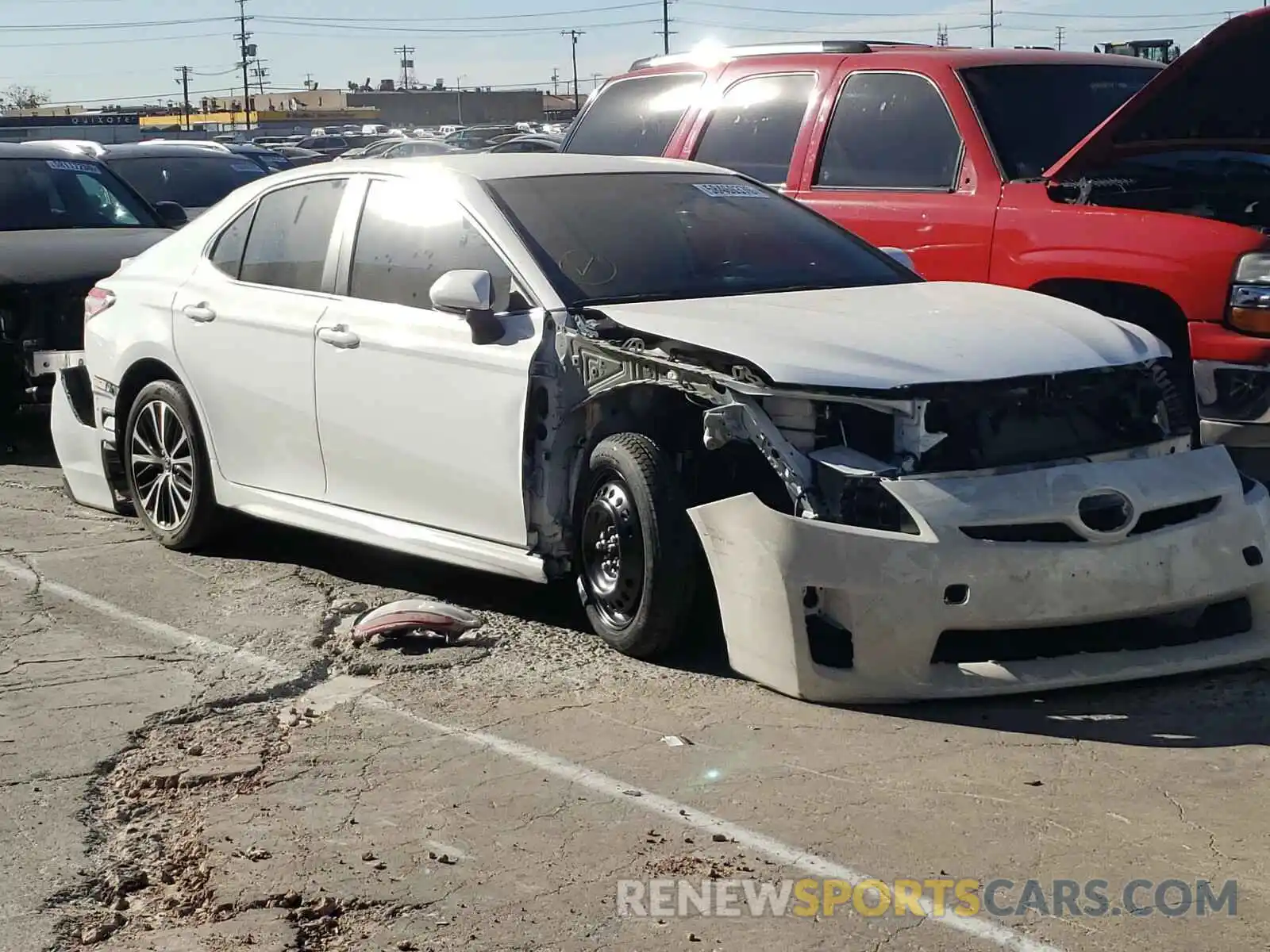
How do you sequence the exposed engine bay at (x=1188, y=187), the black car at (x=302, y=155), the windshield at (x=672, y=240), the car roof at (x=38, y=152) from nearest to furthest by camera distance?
the windshield at (x=672, y=240) → the exposed engine bay at (x=1188, y=187) → the car roof at (x=38, y=152) → the black car at (x=302, y=155)

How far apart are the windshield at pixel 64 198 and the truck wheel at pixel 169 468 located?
13.0ft

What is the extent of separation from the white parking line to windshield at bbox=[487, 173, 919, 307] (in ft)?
5.10

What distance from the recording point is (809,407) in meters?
5.06

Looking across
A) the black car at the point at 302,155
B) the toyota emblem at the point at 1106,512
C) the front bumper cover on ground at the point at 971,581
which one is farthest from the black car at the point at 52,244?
the black car at the point at 302,155

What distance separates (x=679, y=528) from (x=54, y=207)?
7.34 metres

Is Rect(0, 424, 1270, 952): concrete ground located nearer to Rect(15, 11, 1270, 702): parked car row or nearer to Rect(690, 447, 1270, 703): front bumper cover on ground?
Rect(690, 447, 1270, 703): front bumper cover on ground

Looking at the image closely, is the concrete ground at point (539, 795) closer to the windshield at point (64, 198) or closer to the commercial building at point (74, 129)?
the windshield at point (64, 198)

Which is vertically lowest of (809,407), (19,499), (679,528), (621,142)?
(19,499)

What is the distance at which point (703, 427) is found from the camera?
544cm

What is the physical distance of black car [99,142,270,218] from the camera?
54.2 ft

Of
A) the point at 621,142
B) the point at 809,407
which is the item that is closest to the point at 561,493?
the point at 809,407

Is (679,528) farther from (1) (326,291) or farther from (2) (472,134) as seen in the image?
(2) (472,134)

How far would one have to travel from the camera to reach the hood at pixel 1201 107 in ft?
24.8

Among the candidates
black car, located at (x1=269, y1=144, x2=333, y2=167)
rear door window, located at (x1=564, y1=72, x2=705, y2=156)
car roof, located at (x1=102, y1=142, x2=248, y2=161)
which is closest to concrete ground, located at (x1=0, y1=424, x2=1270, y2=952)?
rear door window, located at (x1=564, y1=72, x2=705, y2=156)
